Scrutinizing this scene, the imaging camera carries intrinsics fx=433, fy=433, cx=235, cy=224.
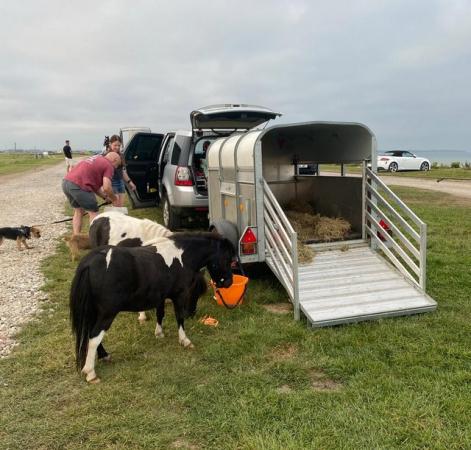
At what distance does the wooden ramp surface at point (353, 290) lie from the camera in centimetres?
467

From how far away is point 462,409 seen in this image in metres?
3.06

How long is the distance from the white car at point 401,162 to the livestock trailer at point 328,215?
25.3 m

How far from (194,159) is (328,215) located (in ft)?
10.0

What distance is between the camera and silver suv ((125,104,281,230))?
7.79 m

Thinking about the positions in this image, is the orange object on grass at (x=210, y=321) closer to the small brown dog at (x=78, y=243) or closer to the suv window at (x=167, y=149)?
the small brown dog at (x=78, y=243)

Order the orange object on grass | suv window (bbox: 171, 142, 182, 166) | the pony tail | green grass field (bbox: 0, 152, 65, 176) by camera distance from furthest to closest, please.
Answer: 1. green grass field (bbox: 0, 152, 65, 176)
2. suv window (bbox: 171, 142, 182, 166)
3. the orange object on grass
4. the pony tail

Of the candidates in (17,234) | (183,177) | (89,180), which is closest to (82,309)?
(89,180)

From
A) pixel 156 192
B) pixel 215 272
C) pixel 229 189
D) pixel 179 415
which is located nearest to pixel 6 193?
pixel 156 192

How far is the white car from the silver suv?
24907 millimetres

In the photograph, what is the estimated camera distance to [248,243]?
5492mm

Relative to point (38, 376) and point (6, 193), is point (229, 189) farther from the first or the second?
point (6, 193)

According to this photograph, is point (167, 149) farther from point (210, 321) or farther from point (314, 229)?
point (210, 321)

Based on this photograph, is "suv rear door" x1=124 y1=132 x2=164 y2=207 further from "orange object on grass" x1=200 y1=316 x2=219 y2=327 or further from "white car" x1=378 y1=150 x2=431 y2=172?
"white car" x1=378 y1=150 x2=431 y2=172

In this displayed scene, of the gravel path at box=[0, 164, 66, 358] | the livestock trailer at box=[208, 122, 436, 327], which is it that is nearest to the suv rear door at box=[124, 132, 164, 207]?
the gravel path at box=[0, 164, 66, 358]
